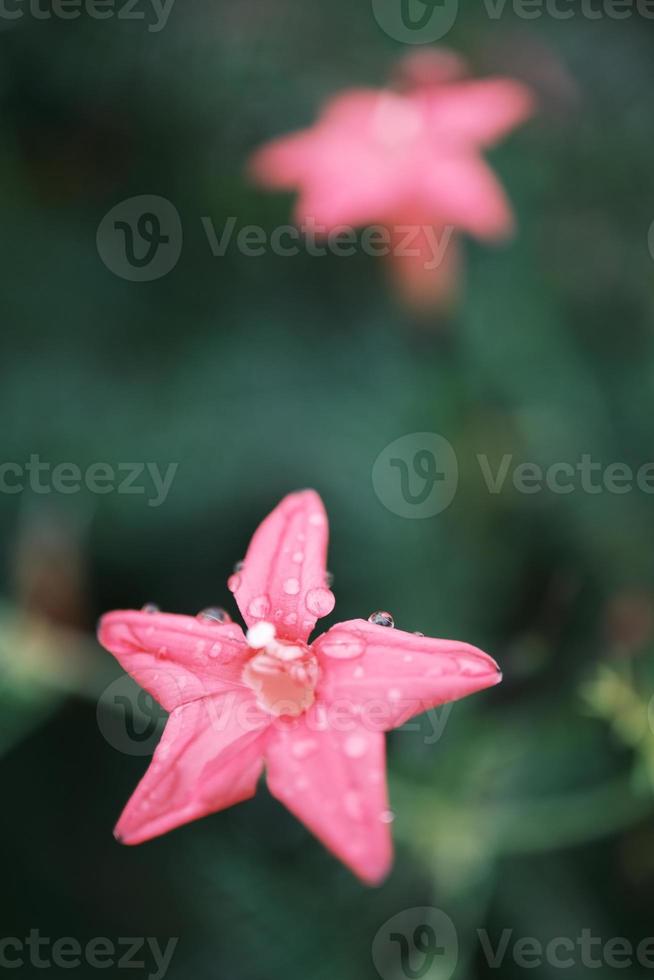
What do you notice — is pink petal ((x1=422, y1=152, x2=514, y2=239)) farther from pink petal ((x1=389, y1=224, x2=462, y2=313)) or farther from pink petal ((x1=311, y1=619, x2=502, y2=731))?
pink petal ((x1=311, y1=619, x2=502, y2=731))

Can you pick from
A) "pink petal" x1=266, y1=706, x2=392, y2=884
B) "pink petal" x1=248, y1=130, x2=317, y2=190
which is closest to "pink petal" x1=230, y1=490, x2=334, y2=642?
"pink petal" x1=266, y1=706, x2=392, y2=884

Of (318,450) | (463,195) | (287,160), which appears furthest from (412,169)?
(318,450)

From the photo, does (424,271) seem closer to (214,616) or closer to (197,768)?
(214,616)

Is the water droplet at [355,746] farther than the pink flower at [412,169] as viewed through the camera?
No

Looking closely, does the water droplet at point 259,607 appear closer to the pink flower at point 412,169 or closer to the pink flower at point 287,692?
the pink flower at point 287,692

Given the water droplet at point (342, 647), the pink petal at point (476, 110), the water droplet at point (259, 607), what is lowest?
the water droplet at point (342, 647)

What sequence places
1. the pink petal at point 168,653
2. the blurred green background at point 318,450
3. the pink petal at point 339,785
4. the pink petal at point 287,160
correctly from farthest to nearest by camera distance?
the pink petal at point 287,160, the blurred green background at point 318,450, the pink petal at point 168,653, the pink petal at point 339,785

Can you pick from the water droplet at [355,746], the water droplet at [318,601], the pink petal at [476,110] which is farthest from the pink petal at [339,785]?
the pink petal at [476,110]

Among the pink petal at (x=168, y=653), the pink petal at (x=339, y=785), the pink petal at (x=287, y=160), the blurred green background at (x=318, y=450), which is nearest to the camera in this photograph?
the pink petal at (x=339, y=785)
